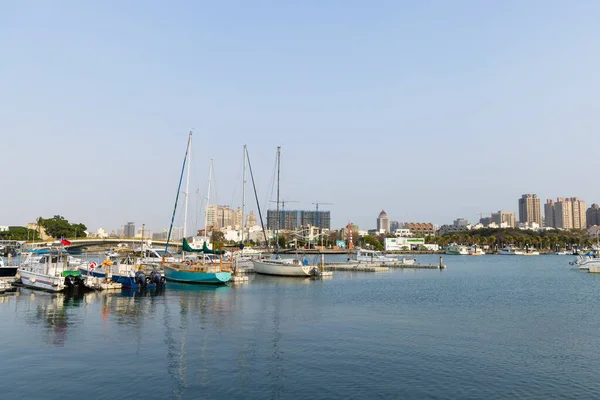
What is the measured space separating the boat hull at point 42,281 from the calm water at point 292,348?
6.66 ft

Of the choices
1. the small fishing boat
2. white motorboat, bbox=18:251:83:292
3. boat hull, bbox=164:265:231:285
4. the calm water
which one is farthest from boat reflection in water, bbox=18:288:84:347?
boat hull, bbox=164:265:231:285

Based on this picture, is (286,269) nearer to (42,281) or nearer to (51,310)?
(42,281)

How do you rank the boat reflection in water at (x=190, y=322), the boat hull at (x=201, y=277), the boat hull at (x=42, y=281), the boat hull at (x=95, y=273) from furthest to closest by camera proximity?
1. the boat hull at (x=201, y=277)
2. the boat hull at (x=95, y=273)
3. the boat hull at (x=42, y=281)
4. the boat reflection in water at (x=190, y=322)

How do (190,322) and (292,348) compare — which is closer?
(292,348)

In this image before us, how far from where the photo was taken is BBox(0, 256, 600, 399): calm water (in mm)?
18625

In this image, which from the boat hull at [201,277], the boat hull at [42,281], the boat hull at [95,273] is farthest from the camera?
the boat hull at [201,277]

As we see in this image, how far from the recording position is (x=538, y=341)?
27625 millimetres

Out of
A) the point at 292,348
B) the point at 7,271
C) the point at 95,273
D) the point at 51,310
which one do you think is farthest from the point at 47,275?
the point at 292,348

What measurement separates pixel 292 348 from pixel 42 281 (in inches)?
1357

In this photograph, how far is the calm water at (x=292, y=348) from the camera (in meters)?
18.6

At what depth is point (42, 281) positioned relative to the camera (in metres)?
47.8

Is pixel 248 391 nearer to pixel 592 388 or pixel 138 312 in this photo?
pixel 592 388

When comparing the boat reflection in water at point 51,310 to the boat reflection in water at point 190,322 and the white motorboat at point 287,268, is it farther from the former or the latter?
the white motorboat at point 287,268

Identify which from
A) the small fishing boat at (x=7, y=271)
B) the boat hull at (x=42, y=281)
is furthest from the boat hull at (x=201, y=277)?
the small fishing boat at (x=7, y=271)
